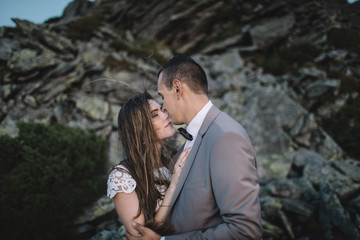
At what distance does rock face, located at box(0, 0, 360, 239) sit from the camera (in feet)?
15.3

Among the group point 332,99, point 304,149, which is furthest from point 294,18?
point 304,149

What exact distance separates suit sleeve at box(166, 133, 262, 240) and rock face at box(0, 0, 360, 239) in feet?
5.99

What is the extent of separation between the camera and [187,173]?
1837mm

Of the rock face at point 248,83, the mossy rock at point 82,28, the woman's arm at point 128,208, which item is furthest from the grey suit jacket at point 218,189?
the mossy rock at point 82,28

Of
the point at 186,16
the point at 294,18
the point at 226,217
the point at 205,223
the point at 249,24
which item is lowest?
the point at 205,223

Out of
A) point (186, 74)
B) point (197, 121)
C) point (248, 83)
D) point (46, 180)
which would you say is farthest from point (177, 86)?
point (248, 83)

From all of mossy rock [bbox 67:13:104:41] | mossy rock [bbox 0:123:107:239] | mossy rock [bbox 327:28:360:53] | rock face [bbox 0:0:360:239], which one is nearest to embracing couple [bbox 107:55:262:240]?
rock face [bbox 0:0:360:239]

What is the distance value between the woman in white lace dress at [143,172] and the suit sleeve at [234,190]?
45 cm

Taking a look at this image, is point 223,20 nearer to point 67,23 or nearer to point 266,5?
point 266,5

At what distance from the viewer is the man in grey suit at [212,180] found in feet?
4.81

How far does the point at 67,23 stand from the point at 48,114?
31.9 ft

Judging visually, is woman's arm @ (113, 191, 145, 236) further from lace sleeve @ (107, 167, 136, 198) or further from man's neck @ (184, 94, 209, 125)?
man's neck @ (184, 94, 209, 125)

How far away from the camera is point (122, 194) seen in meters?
1.97

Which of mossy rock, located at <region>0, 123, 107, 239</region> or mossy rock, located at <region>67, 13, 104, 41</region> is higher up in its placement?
mossy rock, located at <region>67, 13, 104, 41</region>
